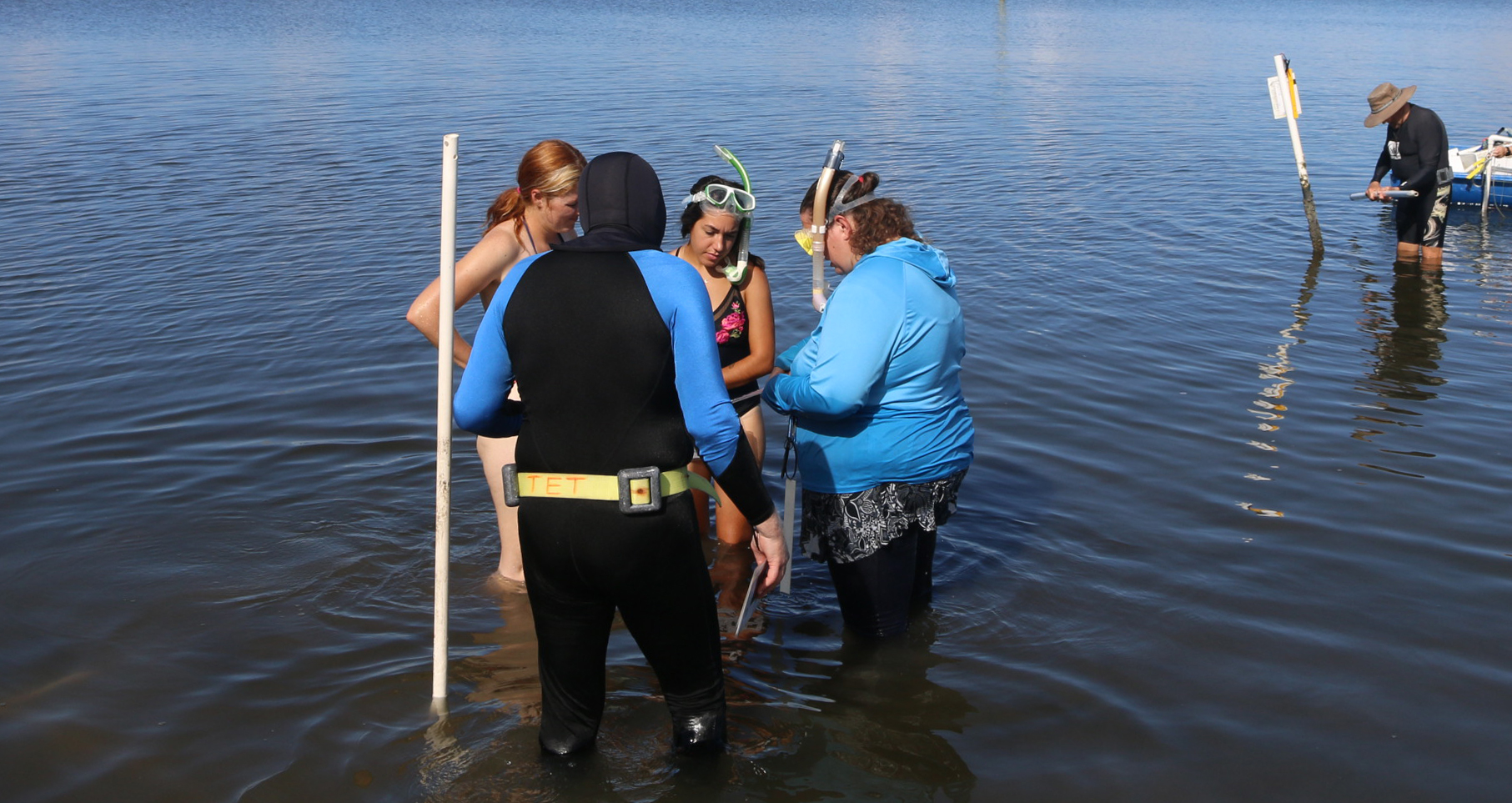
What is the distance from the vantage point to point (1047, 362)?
897cm

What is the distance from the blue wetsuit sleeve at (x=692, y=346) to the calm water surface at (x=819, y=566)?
4.63ft

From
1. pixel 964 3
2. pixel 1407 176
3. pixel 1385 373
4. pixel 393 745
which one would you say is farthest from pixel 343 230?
pixel 964 3

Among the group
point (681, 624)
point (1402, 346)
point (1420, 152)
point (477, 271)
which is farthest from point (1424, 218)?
point (681, 624)

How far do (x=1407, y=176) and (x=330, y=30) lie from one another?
108ft

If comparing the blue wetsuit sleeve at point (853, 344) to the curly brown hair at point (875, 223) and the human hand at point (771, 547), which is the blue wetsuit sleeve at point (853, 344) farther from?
the human hand at point (771, 547)

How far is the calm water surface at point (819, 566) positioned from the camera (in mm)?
4320

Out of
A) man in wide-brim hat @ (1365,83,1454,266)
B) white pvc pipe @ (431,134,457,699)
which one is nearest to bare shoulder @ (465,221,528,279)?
white pvc pipe @ (431,134,457,699)

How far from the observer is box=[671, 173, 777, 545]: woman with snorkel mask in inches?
190

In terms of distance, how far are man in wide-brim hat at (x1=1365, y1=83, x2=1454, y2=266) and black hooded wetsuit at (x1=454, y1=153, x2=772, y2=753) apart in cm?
1036

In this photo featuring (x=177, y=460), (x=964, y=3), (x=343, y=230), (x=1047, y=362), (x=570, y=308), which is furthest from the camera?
(x=964, y=3)

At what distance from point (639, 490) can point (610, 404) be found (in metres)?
0.25

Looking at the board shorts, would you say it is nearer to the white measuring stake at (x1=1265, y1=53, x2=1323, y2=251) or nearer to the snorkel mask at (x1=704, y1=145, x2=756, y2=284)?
the white measuring stake at (x1=1265, y1=53, x2=1323, y2=251)

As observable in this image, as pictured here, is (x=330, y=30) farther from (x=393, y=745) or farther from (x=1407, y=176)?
(x=393, y=745)

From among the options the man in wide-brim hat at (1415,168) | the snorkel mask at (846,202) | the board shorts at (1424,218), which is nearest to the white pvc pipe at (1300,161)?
the man in wide-brim hat at (1415,168)
